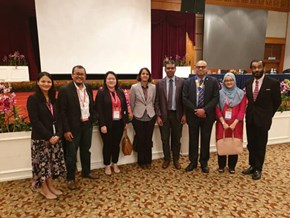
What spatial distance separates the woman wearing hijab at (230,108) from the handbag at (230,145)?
6 centimetres

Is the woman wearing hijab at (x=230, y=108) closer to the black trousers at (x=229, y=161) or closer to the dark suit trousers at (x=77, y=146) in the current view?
the black trousers at (x=229, y=161)

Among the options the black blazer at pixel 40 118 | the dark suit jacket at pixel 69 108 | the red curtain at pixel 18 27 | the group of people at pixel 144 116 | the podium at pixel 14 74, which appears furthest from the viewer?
the red curtain at pixel 18 27

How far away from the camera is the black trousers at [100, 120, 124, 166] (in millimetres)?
2789

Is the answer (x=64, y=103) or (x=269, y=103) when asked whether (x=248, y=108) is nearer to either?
(x=269, y=103)

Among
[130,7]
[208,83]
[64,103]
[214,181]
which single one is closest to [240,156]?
[214,181]

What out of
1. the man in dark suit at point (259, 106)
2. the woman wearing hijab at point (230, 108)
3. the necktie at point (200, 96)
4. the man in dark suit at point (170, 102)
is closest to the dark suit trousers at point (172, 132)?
the man in dark suit at point (170, 102)

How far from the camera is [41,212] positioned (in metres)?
2.14

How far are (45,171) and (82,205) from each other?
19.7 inches

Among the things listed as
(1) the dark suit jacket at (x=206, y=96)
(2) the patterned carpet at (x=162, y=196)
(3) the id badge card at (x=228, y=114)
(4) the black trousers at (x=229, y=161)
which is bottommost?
(2) the patterned carpet at (x=162, y=196)

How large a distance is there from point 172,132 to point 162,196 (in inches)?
35.4

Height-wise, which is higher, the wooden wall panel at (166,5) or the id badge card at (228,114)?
the wooden wall panel at (166,5)

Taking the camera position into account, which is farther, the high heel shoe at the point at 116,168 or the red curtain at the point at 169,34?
the red curtain at the point at 169,34

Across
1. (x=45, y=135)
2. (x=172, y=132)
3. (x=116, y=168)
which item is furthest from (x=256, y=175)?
(x=45, y=135)

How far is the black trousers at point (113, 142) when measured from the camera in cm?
279
